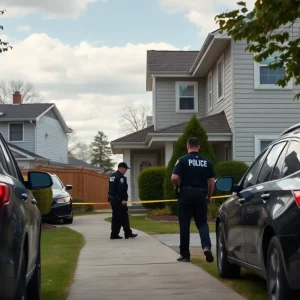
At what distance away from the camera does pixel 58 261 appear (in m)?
11.5

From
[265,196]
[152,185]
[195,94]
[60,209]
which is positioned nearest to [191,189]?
[265,196]

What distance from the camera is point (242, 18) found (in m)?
11.2

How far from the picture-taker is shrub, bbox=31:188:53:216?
66.8ft

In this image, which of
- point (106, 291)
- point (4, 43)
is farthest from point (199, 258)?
point (4, 43)

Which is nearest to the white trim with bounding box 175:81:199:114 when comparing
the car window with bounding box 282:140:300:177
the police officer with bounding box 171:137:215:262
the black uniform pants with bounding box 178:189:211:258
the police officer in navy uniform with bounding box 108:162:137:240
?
the police officer in navy uniform with bounding box 108:162:137:240

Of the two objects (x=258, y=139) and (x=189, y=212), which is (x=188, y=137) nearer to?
(x=258, y=139)

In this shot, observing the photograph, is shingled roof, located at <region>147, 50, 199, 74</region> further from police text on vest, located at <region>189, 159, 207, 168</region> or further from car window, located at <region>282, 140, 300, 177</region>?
car window, located at <region>282, 140, 300, 177</region>

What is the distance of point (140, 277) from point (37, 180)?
272 centimetres

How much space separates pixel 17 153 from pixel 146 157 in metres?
13.1

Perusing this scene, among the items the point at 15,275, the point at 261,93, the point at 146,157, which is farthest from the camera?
the point at 146,157

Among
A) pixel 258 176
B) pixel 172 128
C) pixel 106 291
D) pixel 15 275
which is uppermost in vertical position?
pixel 172 128

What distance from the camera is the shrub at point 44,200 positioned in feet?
66.8

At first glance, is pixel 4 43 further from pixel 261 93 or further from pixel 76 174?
pixel 76 174

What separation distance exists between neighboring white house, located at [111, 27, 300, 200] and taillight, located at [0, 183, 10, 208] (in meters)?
17.0
